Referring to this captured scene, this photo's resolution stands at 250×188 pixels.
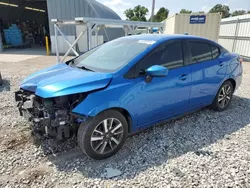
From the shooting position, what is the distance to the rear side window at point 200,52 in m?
3.58

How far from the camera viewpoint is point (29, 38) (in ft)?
71.8

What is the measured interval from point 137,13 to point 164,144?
53515mm

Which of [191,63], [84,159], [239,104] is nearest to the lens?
[84,159]

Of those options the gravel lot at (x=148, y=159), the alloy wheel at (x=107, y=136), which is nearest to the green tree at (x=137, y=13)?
the gravel lot at (x=148, y=159)

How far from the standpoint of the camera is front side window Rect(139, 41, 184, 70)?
297cm

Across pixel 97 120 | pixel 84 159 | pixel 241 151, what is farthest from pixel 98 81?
pixel 241 151

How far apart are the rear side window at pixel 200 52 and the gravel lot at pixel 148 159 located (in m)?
1.21

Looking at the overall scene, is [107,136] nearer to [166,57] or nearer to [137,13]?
[166,57]

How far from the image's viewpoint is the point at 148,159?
9.11 ft

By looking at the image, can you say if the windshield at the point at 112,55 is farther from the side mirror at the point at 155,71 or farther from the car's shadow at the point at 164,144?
the car's shadow at the point at 164,144

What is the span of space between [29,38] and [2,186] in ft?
74.6

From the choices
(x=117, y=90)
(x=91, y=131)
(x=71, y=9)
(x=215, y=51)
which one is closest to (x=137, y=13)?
(x=71, y=9)

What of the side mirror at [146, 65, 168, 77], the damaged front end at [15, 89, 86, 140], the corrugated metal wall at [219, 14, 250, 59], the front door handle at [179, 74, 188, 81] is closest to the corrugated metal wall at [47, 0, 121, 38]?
the corrugated metal wall at [219, 14, 250, 59]

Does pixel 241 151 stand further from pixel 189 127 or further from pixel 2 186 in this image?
pixel 2 186
